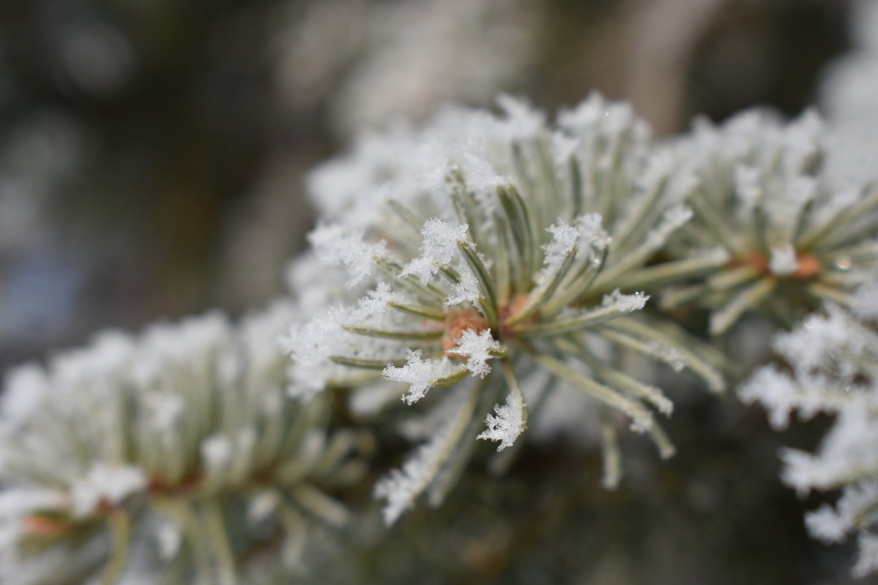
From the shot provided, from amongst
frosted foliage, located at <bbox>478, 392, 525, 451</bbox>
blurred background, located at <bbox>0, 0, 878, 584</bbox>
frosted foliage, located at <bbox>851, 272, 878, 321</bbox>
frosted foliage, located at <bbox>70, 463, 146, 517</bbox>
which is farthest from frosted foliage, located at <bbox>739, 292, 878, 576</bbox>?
frosted foliage, located at <bbox>70, 463, 146, 517</bbox>

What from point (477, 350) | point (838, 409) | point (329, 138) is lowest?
point (838, 409)

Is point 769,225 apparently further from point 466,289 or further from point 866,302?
point 466,289

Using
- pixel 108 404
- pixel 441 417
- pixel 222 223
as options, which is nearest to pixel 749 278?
pixel 441 417

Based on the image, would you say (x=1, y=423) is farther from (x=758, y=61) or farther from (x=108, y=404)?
(x=758, y=61)

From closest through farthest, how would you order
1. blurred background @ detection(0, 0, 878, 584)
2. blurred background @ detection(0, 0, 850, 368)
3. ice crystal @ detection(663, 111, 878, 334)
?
ice crystal @ detection(663, 111, 878, 334)
blurred background @ detection(0, 0, 878, 584)
blurred background @ detection(0, 0, 850, 368)

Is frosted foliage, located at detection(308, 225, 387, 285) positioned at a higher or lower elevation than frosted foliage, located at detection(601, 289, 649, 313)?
higher

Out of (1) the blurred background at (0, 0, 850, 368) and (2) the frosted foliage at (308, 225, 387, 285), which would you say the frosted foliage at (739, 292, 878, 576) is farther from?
(1) the blurred background at (0, 0, 850, 368)

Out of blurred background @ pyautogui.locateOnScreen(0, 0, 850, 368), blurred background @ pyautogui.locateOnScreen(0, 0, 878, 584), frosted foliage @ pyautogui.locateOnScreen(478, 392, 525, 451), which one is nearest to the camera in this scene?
frosted foliage @ pyautogui.locateOnScreen(478, 392, 525, 451)

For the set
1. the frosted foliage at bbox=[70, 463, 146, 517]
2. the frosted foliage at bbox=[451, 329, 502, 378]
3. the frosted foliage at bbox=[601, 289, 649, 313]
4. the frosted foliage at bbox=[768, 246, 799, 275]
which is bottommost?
the frosted foliage at bbox=[768, 246, 799, 275]

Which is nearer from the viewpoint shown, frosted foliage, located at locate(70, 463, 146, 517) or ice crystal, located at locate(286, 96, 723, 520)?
ice crystal, located at locate(286, 96, 723, 520)

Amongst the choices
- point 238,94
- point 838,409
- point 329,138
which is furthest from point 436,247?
point 238,94

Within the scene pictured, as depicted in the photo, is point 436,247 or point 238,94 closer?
point 436,247
